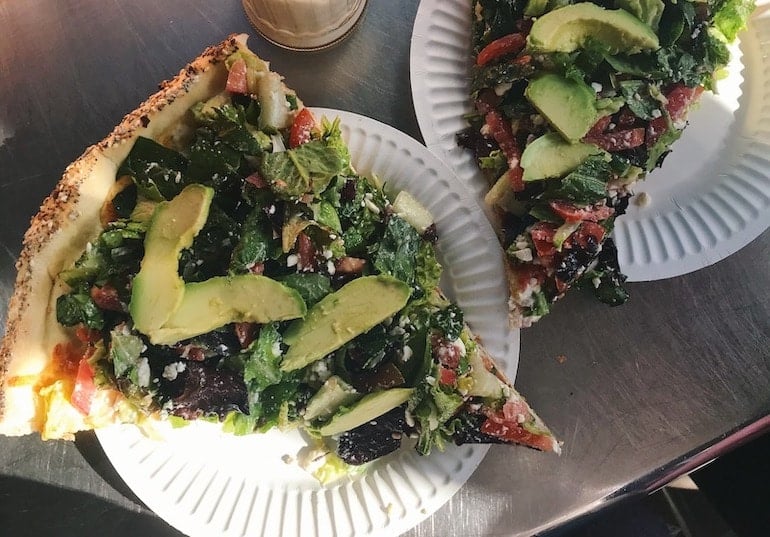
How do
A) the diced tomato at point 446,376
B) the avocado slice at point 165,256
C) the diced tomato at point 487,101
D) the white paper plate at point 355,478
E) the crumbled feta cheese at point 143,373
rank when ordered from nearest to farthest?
the avocado slice at point 165,256
the crumbled feta cheese at point 143,373
the diced tomato at point 446,376
the white paper plate at point 355,478
the diced tomato at point 487,101

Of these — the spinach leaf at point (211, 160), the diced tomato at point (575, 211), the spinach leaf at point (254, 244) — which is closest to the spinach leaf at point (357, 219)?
the spinach leaf at point (254, 244)

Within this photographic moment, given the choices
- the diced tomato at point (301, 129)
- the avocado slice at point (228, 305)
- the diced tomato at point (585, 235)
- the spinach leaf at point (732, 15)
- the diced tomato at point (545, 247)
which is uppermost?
the spinach leaf at point (732, 15)

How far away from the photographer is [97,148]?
79.7 inches

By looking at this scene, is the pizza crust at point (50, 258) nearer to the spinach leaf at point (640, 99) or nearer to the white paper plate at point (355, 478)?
the white paper plate at point (355, 478)

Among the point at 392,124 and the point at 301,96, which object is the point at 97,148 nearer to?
the point at 301,96

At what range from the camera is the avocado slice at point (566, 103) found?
84.7 inches

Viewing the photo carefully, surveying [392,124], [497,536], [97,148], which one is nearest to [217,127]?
[97,148]

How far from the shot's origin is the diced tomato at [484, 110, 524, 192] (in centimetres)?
224

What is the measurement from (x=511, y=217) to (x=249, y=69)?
101 cm

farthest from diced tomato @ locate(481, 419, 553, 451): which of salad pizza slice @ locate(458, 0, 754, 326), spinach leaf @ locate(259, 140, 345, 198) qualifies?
spinach leaf @ locate(259, 140, 345, 198)

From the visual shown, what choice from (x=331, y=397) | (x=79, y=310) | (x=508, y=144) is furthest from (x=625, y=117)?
(x=79, y=310)

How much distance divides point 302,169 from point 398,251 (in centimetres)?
40

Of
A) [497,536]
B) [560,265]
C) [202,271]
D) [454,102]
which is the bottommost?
[497,536]

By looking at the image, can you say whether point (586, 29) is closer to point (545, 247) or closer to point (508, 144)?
point (508, 144)
